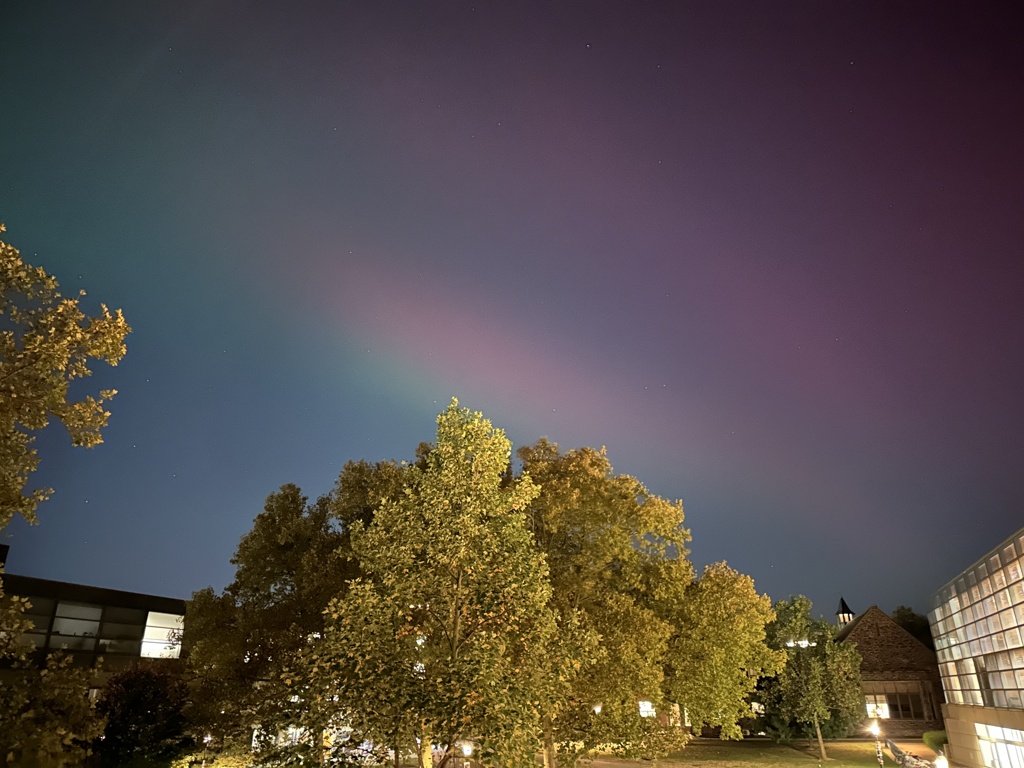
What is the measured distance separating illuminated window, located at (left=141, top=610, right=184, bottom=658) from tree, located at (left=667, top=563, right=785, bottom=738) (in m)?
40.3

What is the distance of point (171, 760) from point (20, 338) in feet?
100.0

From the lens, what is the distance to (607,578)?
2705 cm

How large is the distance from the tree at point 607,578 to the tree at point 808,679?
27699 millimetres

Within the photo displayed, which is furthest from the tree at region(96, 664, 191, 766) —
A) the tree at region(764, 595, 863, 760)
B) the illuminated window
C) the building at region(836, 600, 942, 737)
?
the building at region(836, 600, 942, 737)

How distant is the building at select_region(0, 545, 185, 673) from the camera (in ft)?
153

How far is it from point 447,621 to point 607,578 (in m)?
13.7

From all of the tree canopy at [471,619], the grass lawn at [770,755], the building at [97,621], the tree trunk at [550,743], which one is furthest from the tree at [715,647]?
the building at [97,621]

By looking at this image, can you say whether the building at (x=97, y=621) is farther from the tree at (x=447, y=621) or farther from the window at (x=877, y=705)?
the window at (x=877, y=705)

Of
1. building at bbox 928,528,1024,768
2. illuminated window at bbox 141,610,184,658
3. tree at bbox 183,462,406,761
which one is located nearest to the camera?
tree at bbox 183,462,406,761

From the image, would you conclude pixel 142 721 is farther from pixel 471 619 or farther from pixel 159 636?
pixel 471 619

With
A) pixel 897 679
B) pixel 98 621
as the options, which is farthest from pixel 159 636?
pixel 897 679

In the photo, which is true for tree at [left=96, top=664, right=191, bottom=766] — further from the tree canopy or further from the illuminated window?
the illuminated window

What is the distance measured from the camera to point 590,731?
71.5ft

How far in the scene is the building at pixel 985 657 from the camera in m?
33.0
